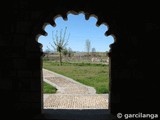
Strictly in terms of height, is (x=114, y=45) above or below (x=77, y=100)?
above

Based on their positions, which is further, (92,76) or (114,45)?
(92,76)

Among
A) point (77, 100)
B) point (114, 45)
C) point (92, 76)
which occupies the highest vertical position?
point (114, 45)

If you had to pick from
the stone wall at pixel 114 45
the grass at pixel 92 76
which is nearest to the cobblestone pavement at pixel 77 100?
the grass at pixel 92 76

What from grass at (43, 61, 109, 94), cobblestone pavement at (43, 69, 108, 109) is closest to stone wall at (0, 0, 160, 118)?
cobblestone pavement at (43, 69, 108, 109)

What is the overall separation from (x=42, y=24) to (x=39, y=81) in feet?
4.29

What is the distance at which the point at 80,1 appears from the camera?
4.61m

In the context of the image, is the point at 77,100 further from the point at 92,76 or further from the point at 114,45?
the point at 92,76

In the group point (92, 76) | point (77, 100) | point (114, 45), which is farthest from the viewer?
point (92, 76)

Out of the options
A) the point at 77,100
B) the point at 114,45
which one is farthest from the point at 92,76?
the point at 114,45

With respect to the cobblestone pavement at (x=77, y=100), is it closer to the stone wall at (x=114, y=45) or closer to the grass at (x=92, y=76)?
the grass at (x=92, y=76)

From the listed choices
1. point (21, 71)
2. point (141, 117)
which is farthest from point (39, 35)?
point (141, 117)

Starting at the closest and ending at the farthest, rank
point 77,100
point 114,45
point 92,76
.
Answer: point 114,45
point 77,100
point 92,76

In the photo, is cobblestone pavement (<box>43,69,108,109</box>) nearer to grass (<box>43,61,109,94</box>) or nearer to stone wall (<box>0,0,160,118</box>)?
grass (<box>43,61,109,94</box>)

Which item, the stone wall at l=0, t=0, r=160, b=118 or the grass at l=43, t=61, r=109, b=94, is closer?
the stone wall at l=0, t=0, r=160, b=118
